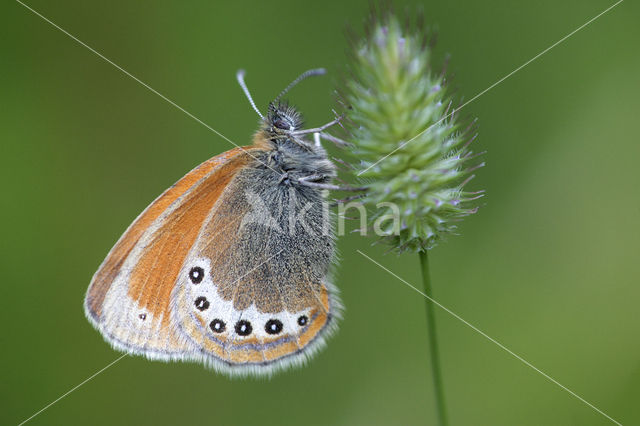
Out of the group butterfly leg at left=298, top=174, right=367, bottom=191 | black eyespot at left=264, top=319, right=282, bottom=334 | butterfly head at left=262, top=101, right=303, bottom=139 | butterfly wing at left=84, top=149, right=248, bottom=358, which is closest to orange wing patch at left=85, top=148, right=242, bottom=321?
butterfly wing at left=84, top=149, right=248, bottom=358

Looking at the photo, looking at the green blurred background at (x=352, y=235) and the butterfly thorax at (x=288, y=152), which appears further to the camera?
the green blurred background at (x=352, y=235)

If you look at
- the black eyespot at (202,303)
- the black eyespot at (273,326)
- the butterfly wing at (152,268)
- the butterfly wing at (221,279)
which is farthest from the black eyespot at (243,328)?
the butterfly wing at (152,268)

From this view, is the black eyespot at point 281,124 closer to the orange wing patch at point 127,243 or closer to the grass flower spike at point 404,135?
the orange wing patch at point 127,243

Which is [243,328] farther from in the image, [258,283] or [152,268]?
[152,268]

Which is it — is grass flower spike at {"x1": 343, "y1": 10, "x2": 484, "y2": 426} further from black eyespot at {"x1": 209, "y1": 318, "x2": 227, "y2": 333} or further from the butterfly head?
black eyespot at {"x1": 209, "y1": 318, "x2": 227, "y2": 333}

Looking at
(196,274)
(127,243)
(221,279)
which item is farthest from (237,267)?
(127,243)

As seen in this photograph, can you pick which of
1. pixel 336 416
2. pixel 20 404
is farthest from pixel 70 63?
pixel 336 416
